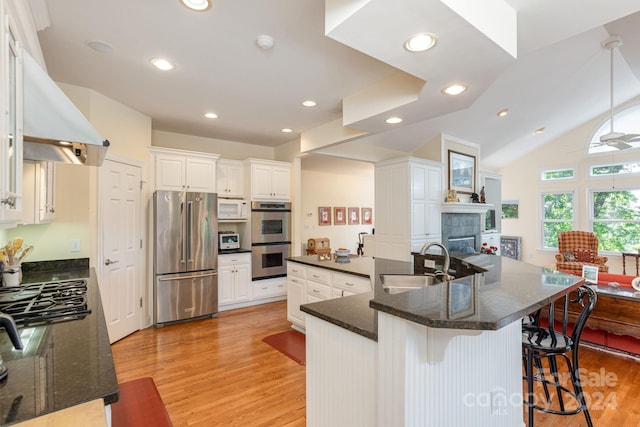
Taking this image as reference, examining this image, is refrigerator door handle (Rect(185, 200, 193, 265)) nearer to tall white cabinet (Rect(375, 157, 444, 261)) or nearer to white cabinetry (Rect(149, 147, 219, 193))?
white cabinetry (Rect(149, 147, 219, 193))

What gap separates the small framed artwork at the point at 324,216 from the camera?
25.3 ft

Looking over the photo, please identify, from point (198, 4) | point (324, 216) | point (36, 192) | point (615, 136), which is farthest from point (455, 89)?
point (324, 216)

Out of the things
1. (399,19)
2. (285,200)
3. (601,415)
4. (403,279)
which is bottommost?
(601,415)

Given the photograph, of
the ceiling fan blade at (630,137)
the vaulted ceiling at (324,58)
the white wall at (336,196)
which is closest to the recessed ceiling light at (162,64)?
the vaulted ceiling at (324,58)

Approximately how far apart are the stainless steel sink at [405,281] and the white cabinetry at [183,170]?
3064 mm

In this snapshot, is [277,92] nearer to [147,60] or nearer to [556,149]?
[147,60]

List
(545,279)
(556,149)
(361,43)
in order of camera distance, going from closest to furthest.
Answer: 1. (361,43)
2. (545,279)
3. (556,149)

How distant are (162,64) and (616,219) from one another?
369 inches

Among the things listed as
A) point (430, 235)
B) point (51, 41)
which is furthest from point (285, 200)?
point (51, 41)

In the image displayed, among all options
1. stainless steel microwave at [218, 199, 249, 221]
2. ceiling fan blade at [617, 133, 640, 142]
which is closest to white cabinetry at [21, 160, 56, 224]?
stainless steel microwave at [218, 199, 249, 221]

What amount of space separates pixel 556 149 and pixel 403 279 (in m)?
7.95

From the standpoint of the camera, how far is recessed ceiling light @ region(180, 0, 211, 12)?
1.83 metres

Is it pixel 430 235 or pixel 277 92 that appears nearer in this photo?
pixel 277 92

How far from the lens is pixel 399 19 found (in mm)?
1527
